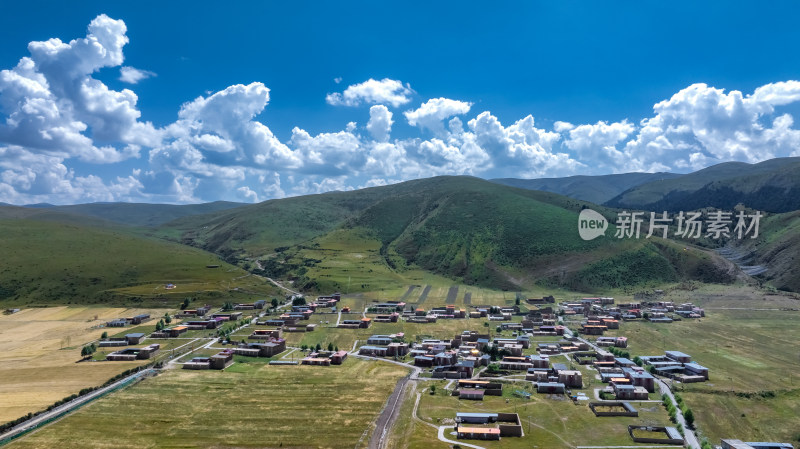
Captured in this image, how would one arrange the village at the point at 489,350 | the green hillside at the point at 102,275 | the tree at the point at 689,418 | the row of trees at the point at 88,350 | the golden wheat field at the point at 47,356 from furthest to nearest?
the green hillside at the point at 102,275
the row of trees at the point at 88,350
the golden wheat field at the point at 47,356
the village at the point at 489,350
the tree at the point at 689,418

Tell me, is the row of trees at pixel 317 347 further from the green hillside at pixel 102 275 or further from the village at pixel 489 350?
the green hillside at pixel 102 275

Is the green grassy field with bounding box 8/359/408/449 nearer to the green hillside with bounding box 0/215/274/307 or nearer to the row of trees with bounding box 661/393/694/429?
the row of trees with bounding box 661/393/694/429

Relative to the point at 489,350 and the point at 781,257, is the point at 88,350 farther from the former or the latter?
the point at 781,257

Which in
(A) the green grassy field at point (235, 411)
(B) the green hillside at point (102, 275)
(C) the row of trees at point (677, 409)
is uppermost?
(B) the green hillside at point (102, 275)

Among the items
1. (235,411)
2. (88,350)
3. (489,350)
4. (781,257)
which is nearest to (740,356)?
(489,350)

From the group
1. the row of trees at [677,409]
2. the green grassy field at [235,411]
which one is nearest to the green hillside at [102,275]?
the green grassy field at [235,411]

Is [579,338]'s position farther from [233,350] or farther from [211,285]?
[211,285]
